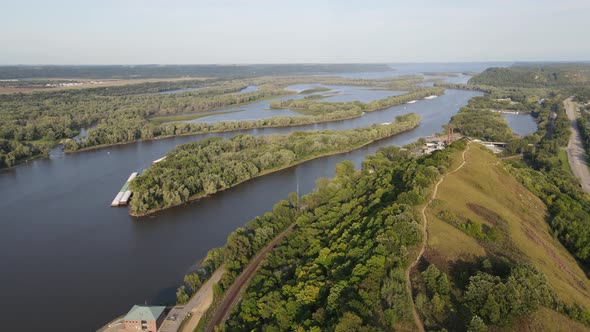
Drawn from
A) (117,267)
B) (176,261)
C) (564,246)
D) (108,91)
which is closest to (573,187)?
(564,246)

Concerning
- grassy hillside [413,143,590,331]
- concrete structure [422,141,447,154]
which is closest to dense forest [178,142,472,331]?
grassy hillside [413,143,590,331]

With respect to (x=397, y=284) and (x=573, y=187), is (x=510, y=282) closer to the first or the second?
(x=397, y=284)

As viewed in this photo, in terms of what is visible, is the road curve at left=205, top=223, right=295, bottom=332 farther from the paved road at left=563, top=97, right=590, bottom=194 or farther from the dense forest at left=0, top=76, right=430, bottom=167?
the dense forest at left=0, top=76, right=430, bottom=167

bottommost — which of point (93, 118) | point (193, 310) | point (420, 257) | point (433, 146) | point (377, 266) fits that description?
point (193, 310)

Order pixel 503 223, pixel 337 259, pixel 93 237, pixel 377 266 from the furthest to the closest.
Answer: pixel 93 237
pixel 503 223
pixel 337 259
pixel 377 266

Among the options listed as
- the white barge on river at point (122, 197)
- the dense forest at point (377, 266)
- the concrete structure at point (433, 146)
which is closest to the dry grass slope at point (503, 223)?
the dense forest at point (377, 266)

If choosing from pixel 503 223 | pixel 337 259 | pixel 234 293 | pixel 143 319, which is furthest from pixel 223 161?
pixel 503 223

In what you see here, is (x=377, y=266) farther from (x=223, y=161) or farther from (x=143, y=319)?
(x=223, y=161)

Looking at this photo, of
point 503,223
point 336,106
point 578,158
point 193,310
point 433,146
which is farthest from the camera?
point 336,106
